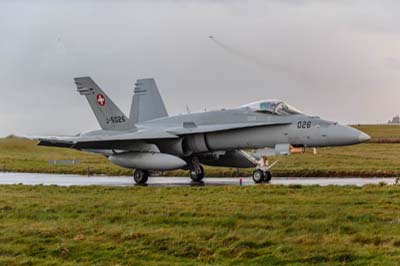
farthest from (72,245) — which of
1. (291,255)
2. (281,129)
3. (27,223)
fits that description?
(281,129)

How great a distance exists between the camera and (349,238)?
9531mm

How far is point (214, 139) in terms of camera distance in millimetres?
23156

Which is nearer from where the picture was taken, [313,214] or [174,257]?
[174,257]

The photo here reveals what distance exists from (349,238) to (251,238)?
4.76 ft

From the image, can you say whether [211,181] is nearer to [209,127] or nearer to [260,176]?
[209,127]

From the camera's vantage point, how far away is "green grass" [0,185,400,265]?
341 inches

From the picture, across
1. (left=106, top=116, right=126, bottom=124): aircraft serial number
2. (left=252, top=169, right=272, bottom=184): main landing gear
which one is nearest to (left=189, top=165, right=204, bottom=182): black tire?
(left=252, top=169, right=272, bottom=184): main landing gear

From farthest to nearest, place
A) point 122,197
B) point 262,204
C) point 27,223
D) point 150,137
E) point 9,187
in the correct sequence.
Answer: point 150,137
point 9,187
point 122,197
point 262,204
point 27,223

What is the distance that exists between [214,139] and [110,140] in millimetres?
3887

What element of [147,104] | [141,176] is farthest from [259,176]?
[147,104]

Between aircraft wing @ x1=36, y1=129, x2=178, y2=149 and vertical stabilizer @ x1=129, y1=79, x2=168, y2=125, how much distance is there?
329 centimetres

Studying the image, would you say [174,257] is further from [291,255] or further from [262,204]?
[262,204]

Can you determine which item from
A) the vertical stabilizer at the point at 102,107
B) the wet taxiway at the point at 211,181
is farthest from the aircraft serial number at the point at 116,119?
the wet taxiway at the point at 211,181

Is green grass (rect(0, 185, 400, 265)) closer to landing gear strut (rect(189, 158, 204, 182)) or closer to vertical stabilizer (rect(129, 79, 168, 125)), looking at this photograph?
landing gear strut (rect(189, 158, 204, 182))
